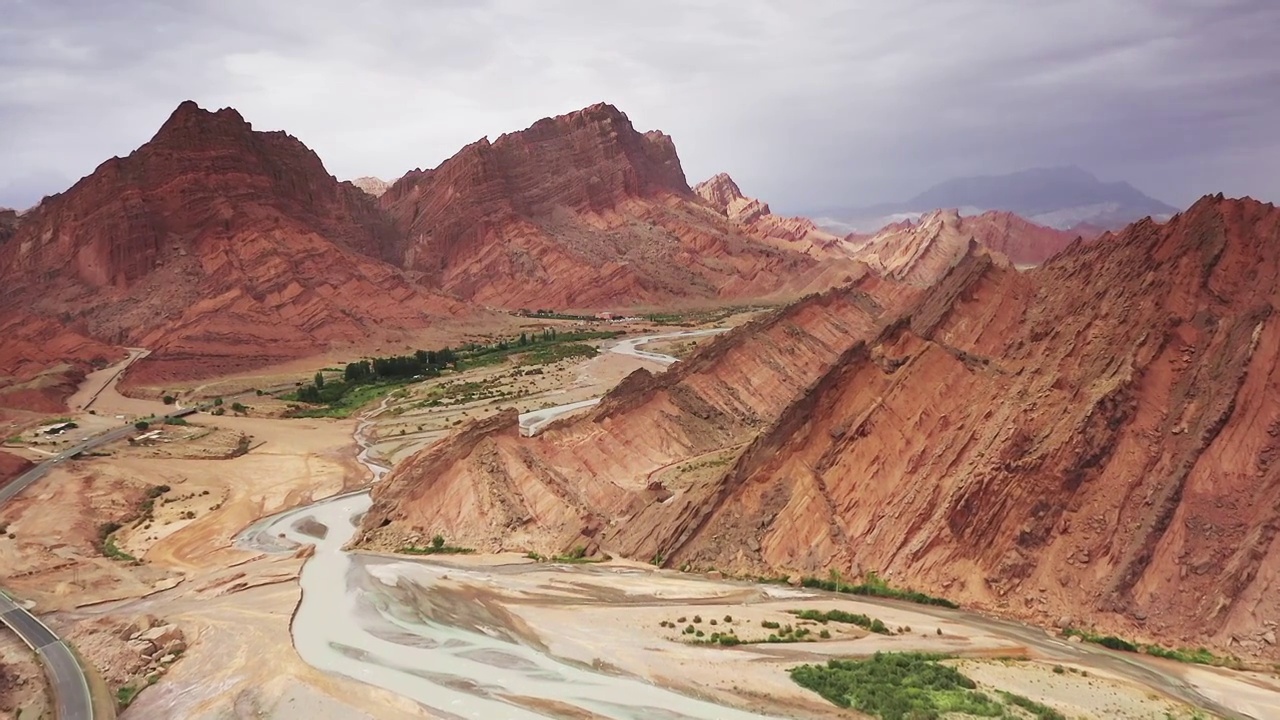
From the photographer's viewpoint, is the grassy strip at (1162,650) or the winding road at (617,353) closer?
the grassy strip at (1162,650)

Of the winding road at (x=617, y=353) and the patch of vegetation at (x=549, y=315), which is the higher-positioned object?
the patch of vegetation at (x=549, y=315)

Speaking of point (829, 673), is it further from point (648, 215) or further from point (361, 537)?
point (648, 215)

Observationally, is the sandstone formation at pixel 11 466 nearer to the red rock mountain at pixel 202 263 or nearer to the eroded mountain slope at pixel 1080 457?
the red rock mountain at pixel 202 263

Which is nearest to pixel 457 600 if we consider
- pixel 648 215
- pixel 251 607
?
pixel 251 607

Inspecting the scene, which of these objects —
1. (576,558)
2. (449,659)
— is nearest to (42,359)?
(576,558)

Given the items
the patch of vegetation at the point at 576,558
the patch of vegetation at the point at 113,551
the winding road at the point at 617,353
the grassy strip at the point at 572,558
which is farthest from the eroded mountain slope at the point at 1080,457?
the patch of vegetation at the point at 113,551

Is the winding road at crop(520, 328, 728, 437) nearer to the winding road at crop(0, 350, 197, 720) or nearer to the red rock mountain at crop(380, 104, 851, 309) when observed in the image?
the winding road at crop(0, 350, 197, 720)
